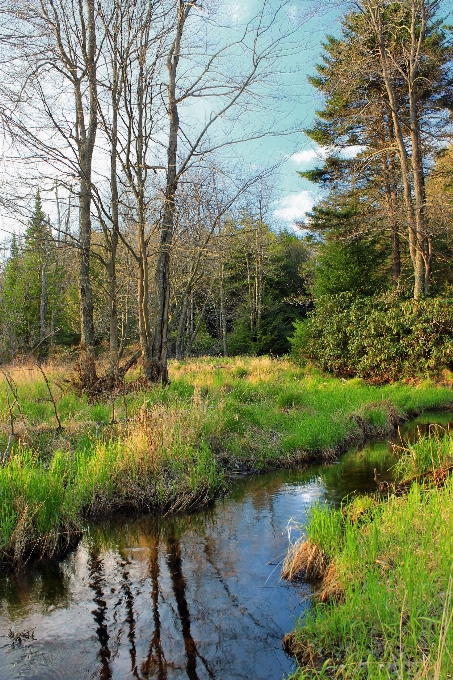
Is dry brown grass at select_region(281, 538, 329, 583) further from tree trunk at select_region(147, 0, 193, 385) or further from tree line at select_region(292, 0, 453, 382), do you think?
tree line at select_region(292, 0, 453, 382)

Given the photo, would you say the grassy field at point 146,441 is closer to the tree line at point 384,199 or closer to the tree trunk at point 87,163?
the tree trunk at point 87,163

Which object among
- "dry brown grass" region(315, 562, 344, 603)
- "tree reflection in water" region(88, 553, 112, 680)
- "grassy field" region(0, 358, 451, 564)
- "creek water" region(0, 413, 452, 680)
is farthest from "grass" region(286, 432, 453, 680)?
"grassy field" region(0, 358, 451, 564)

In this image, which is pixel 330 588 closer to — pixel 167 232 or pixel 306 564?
pixel 306 564

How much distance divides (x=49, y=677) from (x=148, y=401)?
22.1ft

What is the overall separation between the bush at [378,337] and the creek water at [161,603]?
12004 mm

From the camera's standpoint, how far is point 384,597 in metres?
3.54

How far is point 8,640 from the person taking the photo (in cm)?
397

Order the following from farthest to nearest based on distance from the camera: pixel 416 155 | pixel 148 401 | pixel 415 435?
pixel 416 155, pixel 415 435, pixel 148 401

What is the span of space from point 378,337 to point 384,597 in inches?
624

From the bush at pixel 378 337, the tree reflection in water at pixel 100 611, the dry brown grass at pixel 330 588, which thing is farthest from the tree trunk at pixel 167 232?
the bush at pixel 378 337

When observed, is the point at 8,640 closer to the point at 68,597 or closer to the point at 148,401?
the point at 68,597

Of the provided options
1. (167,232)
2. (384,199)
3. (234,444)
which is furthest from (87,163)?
(384,199)

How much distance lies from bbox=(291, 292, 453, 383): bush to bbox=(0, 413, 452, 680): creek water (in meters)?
12.0

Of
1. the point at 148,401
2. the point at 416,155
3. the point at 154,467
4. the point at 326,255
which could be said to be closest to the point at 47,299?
the point at 326,255
